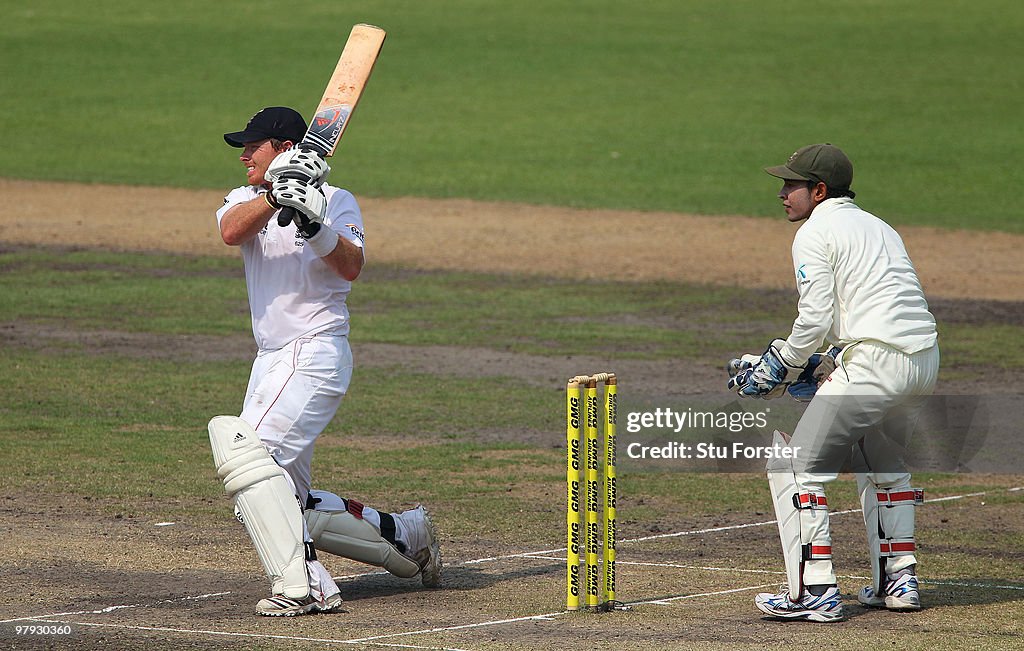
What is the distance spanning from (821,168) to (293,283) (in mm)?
2422

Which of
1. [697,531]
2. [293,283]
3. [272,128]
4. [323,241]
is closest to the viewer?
[323,241]


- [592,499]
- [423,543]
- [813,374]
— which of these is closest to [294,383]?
[423,543]

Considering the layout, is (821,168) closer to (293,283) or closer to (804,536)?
(804,536)

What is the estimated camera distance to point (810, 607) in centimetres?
704

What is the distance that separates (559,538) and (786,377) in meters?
2.35

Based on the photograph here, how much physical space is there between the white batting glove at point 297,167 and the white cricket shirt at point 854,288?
210cm

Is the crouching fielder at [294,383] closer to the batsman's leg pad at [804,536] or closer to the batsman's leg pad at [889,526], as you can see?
the batsman's leg pad at [804,536]

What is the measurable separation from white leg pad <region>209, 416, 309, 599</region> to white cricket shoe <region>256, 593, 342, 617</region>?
0.03m

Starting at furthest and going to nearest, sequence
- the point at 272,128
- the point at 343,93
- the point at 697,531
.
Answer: the point at 697,531, the point at 343,93, the point at 272,128

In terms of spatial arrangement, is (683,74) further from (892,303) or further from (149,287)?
(892,303)

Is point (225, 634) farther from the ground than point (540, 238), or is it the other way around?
point (540, 238)

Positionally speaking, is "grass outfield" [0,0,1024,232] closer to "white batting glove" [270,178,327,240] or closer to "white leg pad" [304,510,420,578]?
"white leg pad" [304,510,420,578]

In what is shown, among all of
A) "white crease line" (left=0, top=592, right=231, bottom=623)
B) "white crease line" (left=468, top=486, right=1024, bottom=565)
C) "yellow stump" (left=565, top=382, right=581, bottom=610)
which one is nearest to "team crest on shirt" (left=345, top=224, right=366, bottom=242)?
"yellow stump" (left=565, top=382, right=581, bottom=610)

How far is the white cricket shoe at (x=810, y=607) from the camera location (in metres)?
7.04
